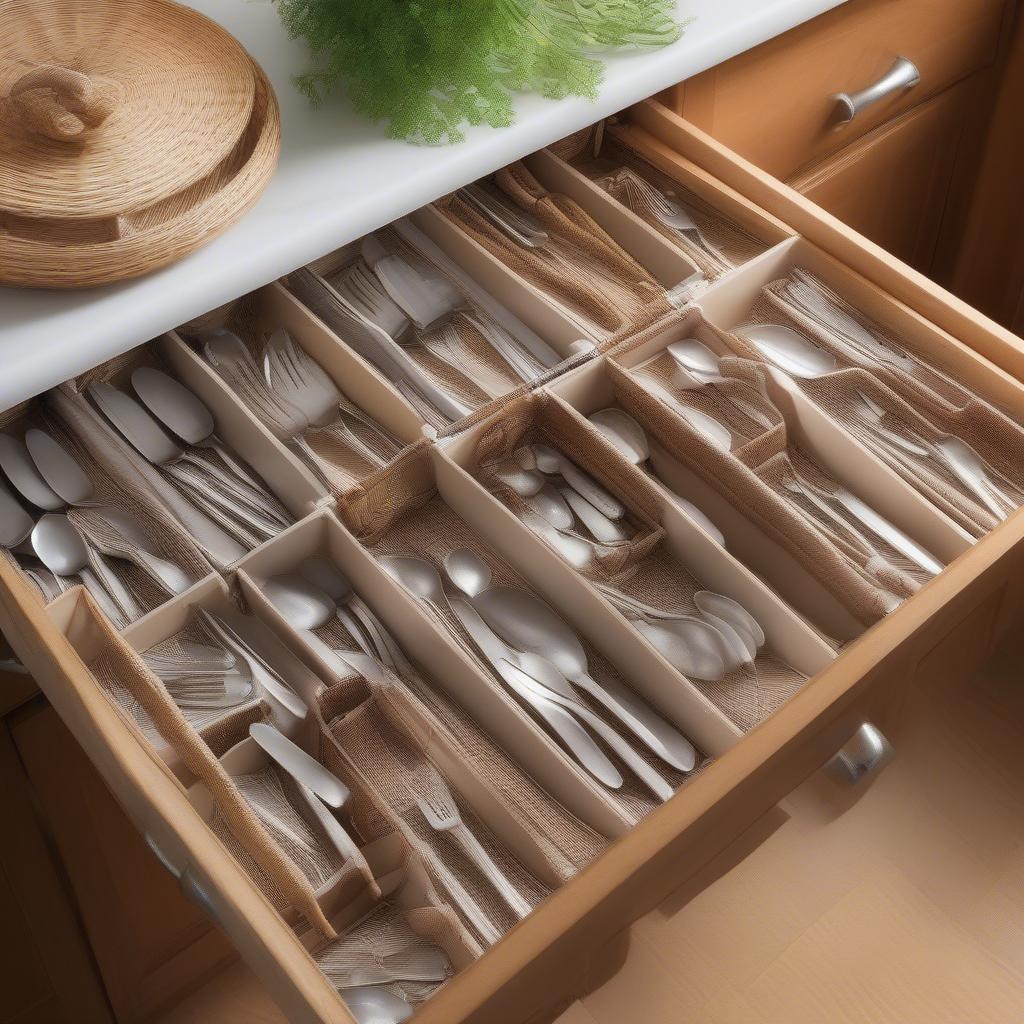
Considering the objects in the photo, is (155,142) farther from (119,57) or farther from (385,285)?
(385,285)

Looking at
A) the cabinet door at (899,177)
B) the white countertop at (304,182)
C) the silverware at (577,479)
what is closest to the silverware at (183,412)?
the white countertop at (304,182)

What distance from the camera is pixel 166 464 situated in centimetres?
88

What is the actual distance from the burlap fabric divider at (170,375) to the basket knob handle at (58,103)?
17 cm

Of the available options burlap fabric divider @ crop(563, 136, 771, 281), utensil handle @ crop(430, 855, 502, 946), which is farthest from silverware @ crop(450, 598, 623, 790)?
burlap fabric divider @ crop(563, 136, 771, 281)

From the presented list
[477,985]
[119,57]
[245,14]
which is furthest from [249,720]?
[245,14]

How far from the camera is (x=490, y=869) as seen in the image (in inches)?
27.7

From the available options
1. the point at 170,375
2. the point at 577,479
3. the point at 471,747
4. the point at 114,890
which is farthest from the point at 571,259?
the point at 114,890

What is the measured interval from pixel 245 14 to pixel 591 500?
534 mm

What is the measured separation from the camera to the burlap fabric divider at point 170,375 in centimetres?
85

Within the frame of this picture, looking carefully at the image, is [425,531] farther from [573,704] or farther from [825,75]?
[825,75]

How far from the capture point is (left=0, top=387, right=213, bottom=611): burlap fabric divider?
81 centimetres

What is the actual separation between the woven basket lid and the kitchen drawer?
0.43 m

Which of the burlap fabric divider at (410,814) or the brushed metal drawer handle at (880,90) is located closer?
the burlap fabric divider at (410,814)

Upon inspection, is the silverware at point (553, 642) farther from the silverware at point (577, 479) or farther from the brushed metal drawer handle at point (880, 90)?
the brushed metal drawer handle at point (880, 90)
